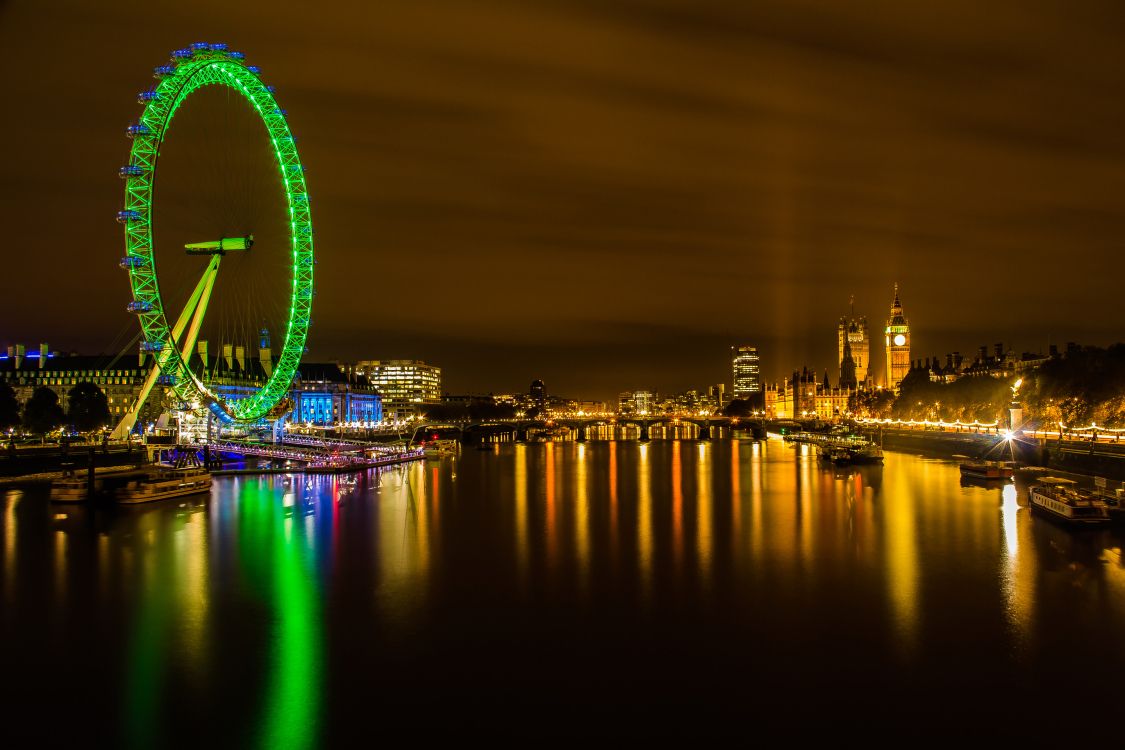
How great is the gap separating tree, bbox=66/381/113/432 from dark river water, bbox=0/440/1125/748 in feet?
110

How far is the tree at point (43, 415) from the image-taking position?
5872cm

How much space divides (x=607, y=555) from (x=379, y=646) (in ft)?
31.6

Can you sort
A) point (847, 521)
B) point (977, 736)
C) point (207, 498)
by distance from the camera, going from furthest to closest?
point (207, 498) < point (847, 521) < point (977, 736)

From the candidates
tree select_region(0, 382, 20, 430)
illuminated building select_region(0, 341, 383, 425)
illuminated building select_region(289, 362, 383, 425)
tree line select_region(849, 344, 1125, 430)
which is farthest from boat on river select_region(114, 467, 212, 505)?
illuminated building select_region(289, 362, 383, 425)

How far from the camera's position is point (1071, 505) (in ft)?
88.0

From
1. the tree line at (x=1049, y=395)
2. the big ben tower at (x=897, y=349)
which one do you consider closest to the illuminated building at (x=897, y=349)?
the big ben tower at (x=897, y=349)

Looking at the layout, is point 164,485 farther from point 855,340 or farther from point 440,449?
point 855,340

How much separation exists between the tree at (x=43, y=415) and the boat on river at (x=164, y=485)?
23.8 meters

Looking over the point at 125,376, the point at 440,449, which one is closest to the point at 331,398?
the point at 125,376

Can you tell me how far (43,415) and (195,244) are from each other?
79.8 ft

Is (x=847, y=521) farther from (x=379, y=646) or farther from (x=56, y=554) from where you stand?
(x=56, y=554)

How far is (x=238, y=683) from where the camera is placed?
1427 centimetres

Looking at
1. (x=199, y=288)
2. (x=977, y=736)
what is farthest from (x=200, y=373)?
(x=977, y=736)

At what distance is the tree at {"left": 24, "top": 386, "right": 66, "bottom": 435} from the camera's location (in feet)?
193
